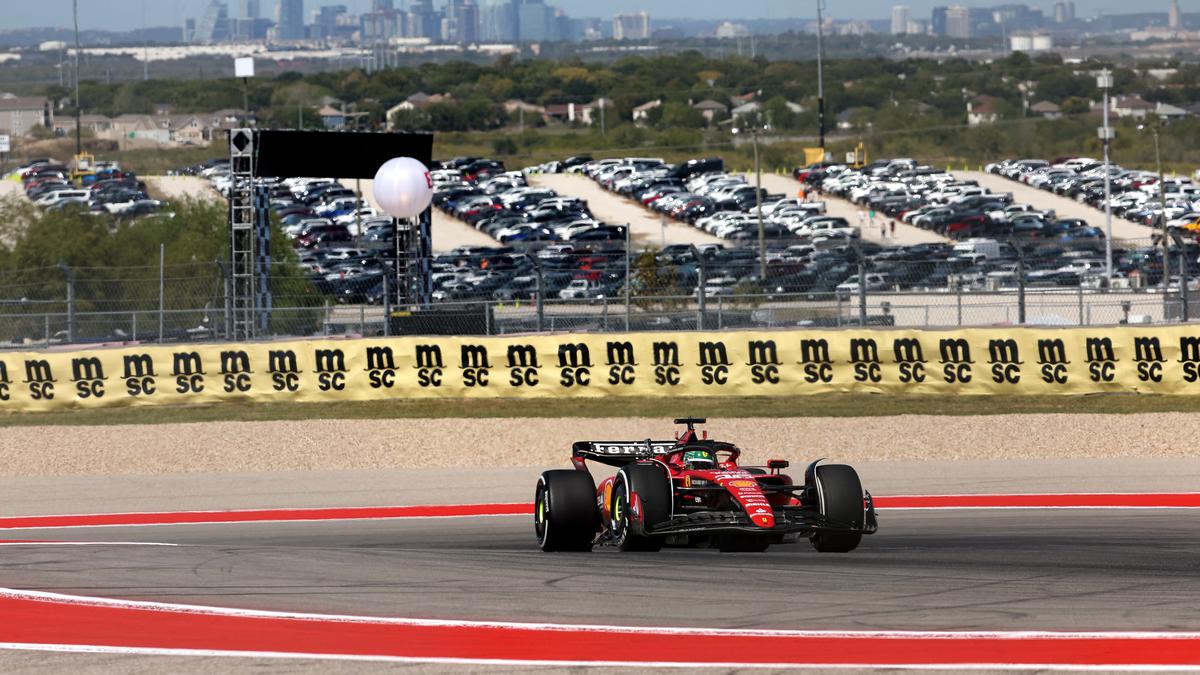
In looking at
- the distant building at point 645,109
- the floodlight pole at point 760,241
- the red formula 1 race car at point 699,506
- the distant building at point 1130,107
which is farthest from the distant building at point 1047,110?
the red formula 1 race car at point 699,506

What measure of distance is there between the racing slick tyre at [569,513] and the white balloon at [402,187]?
16552 millimetres

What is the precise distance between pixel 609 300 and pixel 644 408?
4579 millimetres

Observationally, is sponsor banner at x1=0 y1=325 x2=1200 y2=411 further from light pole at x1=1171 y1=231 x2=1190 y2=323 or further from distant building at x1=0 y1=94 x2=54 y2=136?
distant building at x1=0 y1=94 x2=54 y2=136

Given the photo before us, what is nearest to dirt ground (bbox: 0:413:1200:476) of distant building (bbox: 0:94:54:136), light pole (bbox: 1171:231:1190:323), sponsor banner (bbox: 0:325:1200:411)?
sponsor banner (bbox: 0:325:1200:411)

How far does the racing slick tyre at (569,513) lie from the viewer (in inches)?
511

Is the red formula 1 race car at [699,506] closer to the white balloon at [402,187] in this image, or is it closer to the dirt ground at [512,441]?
the dirt ground at [512,441]

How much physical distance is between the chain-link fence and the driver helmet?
14111 millimetres

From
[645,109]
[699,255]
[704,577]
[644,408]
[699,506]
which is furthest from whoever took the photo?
[645,109]

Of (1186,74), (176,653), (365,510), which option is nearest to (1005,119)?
(1186,74)

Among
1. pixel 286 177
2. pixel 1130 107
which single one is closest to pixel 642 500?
pixel 286 177

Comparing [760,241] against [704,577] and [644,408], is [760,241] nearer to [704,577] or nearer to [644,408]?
A: [644,408]

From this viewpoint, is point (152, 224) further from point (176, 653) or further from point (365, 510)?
point (176, 653)

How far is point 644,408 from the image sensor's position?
981 inches

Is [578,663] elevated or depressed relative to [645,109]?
depressed
